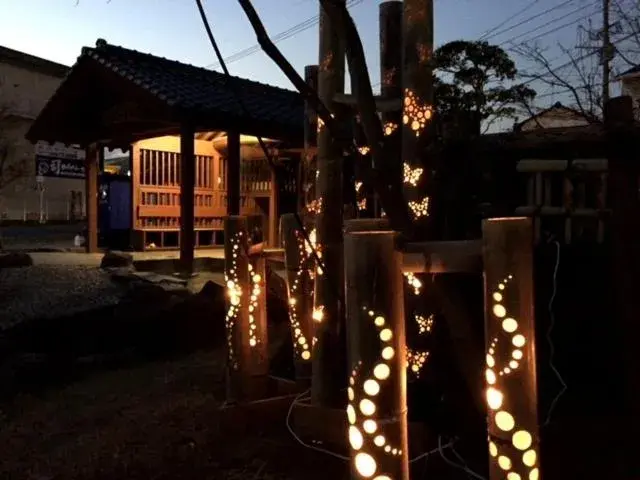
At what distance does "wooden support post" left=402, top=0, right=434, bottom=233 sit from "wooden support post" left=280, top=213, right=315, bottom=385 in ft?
3.22

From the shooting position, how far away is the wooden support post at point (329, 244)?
3.91m

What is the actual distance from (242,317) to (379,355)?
87.6 inches

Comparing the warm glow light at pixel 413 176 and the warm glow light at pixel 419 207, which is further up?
the warm glow light at pixel 413 176

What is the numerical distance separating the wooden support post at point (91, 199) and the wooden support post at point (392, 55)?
38.0 feet

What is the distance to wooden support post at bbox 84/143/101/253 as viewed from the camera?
1432cm

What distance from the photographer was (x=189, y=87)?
11.8m

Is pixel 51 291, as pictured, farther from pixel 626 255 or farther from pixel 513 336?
pixel 513 336

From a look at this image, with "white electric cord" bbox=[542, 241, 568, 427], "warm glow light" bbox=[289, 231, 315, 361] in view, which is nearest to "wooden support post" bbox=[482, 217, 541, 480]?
"white electric cord" bbox=[542, 241, 568, 427]

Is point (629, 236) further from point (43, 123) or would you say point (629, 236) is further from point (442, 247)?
point (43, 123)

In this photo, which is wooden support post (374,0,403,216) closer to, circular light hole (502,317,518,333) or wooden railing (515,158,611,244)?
wooden railing (515,158,611,244)

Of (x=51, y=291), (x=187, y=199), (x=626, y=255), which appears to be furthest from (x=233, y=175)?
(x=626, y=255)

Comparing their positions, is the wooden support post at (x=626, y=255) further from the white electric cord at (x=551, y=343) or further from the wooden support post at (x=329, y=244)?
the wooden support post at (x=329, y=244)

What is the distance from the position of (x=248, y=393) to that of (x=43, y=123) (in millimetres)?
11398

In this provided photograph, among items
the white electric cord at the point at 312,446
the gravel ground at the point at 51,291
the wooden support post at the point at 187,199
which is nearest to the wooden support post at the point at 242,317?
the white electric cord at the point at 312,446
